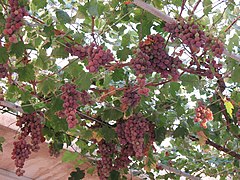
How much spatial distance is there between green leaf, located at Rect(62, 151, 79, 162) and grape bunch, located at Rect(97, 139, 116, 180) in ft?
1.14

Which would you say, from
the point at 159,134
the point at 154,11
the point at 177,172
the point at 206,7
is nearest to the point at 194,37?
the point at 154,11

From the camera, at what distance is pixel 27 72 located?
7.07 ft

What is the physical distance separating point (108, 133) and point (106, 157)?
16cm

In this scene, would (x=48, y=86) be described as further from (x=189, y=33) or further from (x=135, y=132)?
(x=189, y=33)

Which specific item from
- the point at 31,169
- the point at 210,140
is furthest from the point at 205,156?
the point at 31,169

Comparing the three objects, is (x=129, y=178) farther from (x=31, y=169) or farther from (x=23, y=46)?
(x=23, y=46)

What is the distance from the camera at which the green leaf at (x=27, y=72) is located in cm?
215

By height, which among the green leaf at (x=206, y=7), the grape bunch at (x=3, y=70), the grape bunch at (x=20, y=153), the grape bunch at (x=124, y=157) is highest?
the green leaf at (x=206, y=7)

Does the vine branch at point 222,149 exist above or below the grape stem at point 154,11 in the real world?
below

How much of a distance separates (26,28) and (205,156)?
175 centimetres

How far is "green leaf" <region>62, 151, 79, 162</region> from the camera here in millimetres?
3139

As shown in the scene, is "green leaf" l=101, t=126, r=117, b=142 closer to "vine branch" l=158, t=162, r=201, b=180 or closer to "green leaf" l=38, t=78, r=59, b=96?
"green leaf" l=38, t=78, r=59, b=96

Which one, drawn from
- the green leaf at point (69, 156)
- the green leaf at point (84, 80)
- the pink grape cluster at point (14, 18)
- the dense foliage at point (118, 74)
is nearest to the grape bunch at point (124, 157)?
the dense foliage at point (118, 74)

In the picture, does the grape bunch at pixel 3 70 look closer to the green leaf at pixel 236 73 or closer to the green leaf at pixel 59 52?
the green leaf at pixel 59 52
